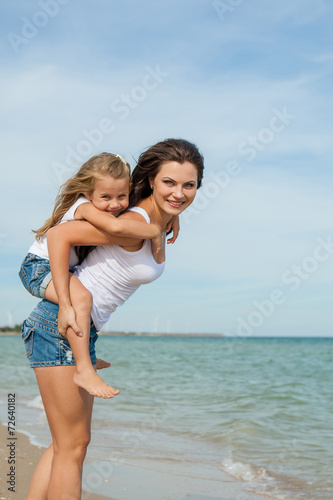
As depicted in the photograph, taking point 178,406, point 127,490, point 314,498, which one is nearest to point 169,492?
point 127,490

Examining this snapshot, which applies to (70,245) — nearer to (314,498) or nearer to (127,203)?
(127,203)

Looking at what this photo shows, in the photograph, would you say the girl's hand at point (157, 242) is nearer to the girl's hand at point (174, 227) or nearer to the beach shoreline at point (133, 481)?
the girl's hand at point (174, 227)

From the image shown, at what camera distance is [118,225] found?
94.2 inches

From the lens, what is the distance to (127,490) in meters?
4.55

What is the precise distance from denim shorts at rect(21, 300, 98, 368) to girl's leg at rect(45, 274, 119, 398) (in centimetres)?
7

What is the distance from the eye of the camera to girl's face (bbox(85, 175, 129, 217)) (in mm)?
2625

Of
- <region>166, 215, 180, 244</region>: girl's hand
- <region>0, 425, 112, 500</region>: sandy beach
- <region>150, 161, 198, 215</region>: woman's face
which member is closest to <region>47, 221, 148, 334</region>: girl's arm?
<region>150, 161, 198, 215</region>: woman's face

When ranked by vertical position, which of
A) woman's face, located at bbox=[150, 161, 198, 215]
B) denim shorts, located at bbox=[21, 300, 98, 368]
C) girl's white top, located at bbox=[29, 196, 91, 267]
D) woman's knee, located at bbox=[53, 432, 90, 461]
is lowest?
woman's knee, located at bbox=[53, 432, 90, 461]

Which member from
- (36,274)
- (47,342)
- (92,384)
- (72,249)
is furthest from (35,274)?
(92,384)

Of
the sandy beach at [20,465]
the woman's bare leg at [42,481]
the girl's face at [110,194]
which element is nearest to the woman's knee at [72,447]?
the woman's bare leg at [42,481]

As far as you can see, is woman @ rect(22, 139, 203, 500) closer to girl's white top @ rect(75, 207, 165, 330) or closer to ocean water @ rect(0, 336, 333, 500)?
girl's white top @ rect(75, 207, 165, 330)

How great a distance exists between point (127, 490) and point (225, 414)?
396cm

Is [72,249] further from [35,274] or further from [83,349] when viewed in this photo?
[83,349]

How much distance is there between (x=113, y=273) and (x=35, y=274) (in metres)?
0.38
